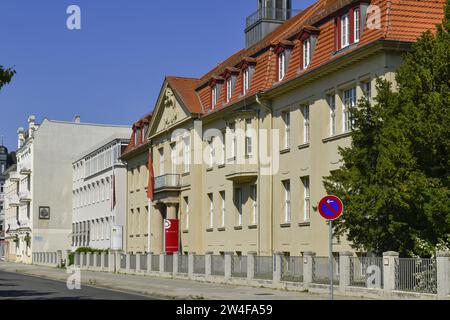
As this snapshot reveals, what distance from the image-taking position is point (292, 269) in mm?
31156

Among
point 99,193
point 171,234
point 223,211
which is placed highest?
point 99,193

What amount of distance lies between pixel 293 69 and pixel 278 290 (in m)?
10.7

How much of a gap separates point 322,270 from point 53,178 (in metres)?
67.2

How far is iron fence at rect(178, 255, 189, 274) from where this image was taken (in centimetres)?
4228

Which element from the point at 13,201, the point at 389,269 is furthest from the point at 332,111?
the point at 13,201

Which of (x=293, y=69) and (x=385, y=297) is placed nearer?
(x=385, y=297)

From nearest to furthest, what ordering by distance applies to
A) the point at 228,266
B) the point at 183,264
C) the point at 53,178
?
the point at 228,266 → the point at 183,264 → the point at 53,178

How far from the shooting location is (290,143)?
125ft

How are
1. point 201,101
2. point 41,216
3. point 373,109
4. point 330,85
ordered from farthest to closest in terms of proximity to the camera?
point 41,216, point 201,101, point 330,85, point 373,109

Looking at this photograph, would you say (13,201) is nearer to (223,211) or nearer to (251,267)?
(223,211)

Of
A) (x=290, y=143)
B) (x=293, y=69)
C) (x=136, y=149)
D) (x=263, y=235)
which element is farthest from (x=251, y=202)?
(x=136, y=149)

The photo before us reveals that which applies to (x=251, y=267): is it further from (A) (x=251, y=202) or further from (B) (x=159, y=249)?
(B) (x=159, y=249)

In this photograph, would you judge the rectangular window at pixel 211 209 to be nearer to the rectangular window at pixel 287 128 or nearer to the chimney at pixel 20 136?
the rectangular window at pixel 287 128

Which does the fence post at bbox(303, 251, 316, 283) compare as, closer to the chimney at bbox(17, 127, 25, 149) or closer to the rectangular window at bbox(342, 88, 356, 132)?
the rectangular window at bbox(342, 88, 356, 132)
